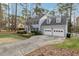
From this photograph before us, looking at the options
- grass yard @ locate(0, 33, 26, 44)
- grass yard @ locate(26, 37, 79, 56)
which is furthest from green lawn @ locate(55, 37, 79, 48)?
grass yard @ locate(0, 33, 26, 44)

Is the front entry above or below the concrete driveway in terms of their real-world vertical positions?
above

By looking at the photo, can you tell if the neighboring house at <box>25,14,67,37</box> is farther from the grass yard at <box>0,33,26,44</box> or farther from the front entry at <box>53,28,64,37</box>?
the grass yard at <box>0,33,26,44</box>

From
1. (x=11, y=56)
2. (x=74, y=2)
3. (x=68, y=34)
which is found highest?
(x=74, y=2)

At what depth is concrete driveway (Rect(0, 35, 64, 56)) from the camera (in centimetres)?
251

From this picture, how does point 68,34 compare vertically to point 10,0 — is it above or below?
below

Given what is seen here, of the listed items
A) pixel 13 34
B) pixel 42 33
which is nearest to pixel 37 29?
pixel 42 33

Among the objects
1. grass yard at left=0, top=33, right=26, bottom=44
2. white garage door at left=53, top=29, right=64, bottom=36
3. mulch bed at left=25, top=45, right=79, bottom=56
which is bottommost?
mulch bed at left=25, top=45, right=79, bottom=56

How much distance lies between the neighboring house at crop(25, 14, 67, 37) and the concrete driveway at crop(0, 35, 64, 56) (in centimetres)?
6

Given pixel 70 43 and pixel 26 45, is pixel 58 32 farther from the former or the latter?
pixel 26 45

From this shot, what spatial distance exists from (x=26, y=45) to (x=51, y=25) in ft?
0.91

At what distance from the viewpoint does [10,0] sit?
251 centimetres

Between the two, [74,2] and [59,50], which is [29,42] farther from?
[74,2]

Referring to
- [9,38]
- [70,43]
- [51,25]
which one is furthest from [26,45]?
[70,43]

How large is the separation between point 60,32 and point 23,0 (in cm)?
42
